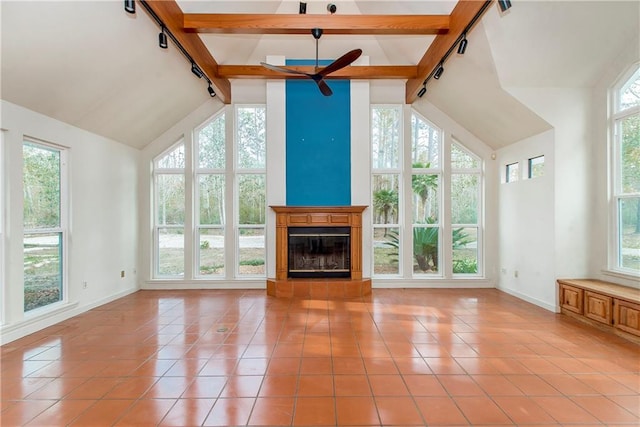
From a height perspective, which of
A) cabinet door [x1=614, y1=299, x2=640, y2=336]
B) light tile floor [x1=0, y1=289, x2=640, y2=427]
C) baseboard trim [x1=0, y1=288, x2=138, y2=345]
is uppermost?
cabinet door [x1=614, y1=299, x2=640, y2=336]

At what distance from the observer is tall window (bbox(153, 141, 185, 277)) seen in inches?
250

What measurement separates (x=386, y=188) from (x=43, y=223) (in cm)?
552

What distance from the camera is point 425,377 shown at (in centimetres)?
281

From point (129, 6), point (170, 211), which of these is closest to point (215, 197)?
point (170, 211)

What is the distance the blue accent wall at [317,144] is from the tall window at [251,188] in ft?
2.53

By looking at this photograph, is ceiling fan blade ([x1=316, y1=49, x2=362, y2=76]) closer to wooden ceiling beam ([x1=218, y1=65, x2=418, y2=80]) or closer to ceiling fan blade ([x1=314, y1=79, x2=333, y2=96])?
ceiling fan blade ([x1=314, y1=79, x2=333, y2=96])

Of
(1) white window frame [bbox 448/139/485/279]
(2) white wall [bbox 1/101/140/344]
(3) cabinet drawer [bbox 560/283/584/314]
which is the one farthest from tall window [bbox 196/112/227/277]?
→ (3) cabinet drawer [bbox 560/283/584/314]

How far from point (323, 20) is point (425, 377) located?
4.31 m

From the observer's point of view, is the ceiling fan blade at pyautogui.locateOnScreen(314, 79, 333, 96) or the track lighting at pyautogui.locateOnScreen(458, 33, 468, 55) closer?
the track lighting at pyautogui.locateOnScreen(458, 33, 468, 55)

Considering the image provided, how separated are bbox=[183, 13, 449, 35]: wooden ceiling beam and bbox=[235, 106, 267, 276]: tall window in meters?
2.24

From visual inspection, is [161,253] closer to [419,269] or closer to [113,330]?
[113,330]

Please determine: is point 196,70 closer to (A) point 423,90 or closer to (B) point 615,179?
(A) point 423,90

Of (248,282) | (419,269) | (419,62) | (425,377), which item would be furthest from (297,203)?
(425,377)

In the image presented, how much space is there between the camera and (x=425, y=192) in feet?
21.1
